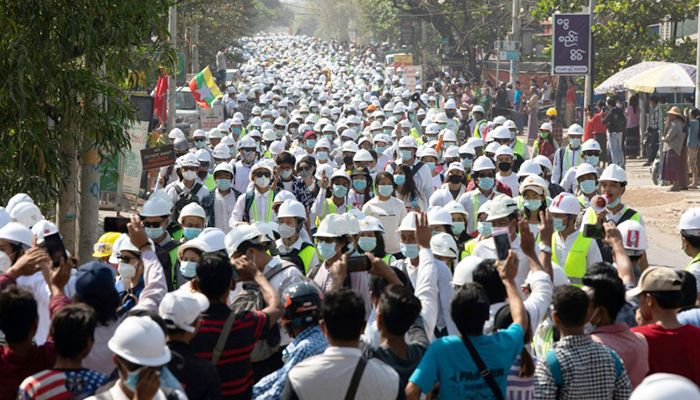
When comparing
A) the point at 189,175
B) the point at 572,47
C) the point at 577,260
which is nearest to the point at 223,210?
the point at 189,175

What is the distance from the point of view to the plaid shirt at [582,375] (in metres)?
5.75

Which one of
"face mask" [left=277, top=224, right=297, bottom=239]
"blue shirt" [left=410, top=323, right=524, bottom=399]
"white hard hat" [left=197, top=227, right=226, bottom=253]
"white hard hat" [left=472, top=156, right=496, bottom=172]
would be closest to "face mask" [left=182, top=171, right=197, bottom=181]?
"white hard hat" [left=472, top=156, right=496, bottom=172]

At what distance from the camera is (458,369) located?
568 centimetres

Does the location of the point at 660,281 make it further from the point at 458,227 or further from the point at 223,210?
the point at 223,210

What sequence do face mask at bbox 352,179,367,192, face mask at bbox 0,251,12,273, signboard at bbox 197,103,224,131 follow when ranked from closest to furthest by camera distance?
face mask at bbox 0,251,12,273 → face mask at bbox 352,179,367,192 → signboard at bbox 197,103,224,131

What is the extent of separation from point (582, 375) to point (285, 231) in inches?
196

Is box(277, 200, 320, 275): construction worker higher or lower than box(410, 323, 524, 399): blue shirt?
lower

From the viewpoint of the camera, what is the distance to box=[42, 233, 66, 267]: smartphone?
7.47m

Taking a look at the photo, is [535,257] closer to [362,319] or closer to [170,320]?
[362,319]

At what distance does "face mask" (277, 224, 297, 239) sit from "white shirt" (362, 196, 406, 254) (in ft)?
6.53

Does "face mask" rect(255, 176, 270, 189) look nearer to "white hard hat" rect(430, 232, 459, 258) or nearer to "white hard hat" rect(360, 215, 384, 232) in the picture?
"white hard hat" rect(360, 215, 384, 232)

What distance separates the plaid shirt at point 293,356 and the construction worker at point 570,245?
372 cm

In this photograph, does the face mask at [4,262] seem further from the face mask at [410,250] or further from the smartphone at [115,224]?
the face mask at [410,250]

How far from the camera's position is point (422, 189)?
14875 mm
